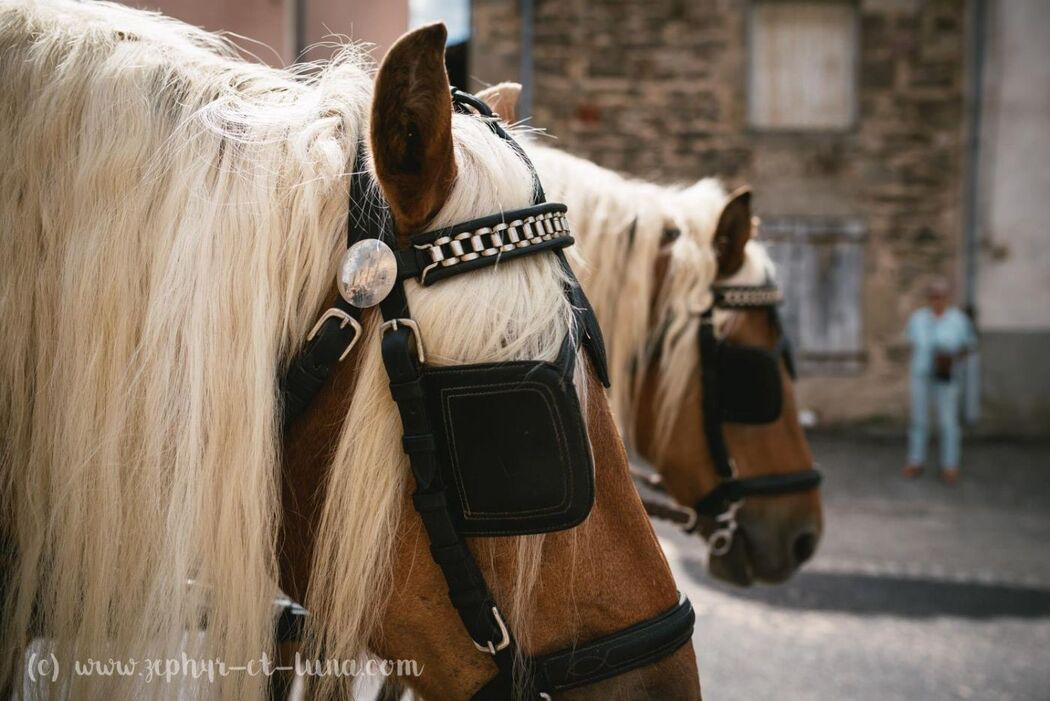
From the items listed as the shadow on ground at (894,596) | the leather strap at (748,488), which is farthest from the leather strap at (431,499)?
the shadow on ground at (894,596)

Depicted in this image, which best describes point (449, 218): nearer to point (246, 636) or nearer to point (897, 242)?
point (246, 636)

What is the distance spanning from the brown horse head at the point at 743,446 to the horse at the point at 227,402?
5.03 ft

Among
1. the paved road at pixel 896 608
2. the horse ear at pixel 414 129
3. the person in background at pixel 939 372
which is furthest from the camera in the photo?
the person in background at pixel 939 372

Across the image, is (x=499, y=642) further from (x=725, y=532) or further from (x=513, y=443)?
(x=725, y=532)

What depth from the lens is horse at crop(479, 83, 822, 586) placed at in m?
2.48

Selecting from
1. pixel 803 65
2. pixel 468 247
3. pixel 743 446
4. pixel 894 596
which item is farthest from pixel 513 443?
pixel 803 65

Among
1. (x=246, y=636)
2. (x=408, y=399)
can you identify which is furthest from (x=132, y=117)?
(x=246, y=636)

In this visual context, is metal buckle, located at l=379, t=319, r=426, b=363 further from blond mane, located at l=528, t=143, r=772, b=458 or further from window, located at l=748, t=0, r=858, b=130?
window, located at l=748, t=0, r=858, b=130

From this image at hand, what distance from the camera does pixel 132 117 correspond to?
1.07 m

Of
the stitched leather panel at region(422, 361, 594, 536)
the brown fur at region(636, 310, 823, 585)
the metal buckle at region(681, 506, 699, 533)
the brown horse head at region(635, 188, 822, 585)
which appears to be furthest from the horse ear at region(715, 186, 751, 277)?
the stitched leather panel at region(422, 361, 594, 536)

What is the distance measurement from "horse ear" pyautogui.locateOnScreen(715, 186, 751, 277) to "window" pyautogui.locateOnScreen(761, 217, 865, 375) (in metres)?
7.81

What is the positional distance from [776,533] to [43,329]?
2.34 m

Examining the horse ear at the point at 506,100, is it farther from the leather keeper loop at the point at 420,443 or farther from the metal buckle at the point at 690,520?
the metal buckle at the point at 690,520

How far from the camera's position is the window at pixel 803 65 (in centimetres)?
995
